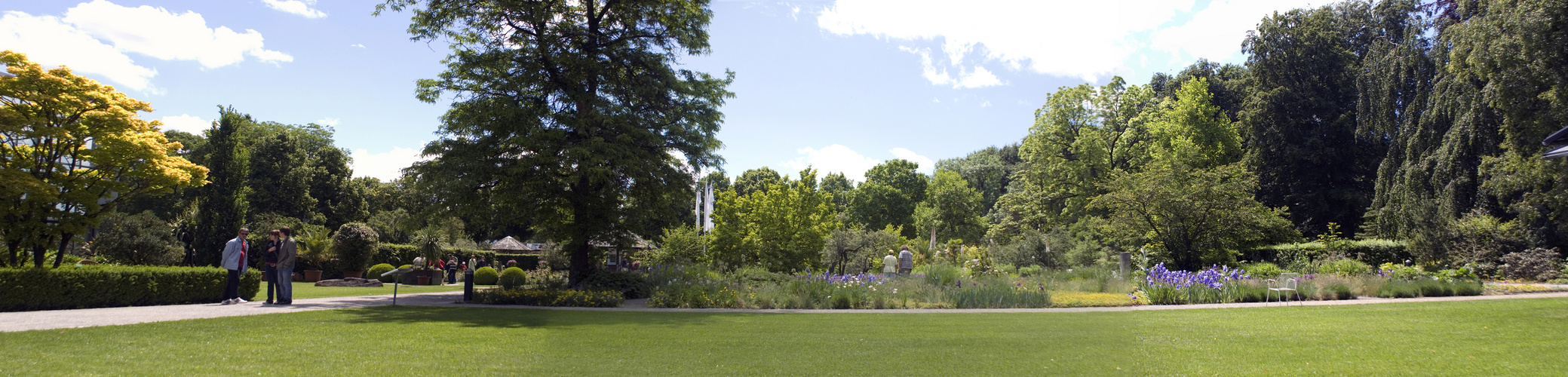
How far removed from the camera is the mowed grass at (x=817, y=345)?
5.65m

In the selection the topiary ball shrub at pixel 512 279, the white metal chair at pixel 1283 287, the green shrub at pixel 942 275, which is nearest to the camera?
the white metal chair at pixel 1283 287

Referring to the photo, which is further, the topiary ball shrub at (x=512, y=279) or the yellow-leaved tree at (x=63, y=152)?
the topiary ball shrub at (x=512, y=279)

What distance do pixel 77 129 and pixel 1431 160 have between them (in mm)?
38756

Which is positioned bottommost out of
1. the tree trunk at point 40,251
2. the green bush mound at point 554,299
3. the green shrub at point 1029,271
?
the green bush mound at point 554,299

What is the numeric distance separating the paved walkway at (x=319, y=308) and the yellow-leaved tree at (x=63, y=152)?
3.39 metres

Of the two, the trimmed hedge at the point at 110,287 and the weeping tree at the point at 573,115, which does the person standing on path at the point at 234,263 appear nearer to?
the trimmed hedge at the point at 110,287

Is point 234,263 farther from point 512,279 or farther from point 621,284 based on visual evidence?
point 512,279

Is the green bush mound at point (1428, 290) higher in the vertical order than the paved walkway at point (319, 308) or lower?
higher

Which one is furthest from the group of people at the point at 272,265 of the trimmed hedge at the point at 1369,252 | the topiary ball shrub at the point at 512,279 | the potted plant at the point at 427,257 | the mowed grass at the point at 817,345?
the trimmed hedge at the point at 1369,252

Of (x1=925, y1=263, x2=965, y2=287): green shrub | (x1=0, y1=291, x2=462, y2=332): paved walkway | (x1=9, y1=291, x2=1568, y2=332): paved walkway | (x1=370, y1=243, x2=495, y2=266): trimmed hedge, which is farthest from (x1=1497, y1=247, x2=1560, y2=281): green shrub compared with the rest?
(x1=370, y1=243, x2=495, y2=266): trimmed hedge

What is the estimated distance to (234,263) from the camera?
1217cm

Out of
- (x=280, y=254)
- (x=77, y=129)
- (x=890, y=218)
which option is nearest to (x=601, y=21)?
(x=280, y=254)

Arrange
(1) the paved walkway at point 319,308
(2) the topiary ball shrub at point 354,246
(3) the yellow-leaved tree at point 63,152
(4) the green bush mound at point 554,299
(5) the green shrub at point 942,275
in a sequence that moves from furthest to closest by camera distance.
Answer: (2) the topiary ball shrub at point 354,246, (5) the green shrub at point 942,275, (4) the green bush mound at point 554,299, (3) the yellow-leaved tree at point 63,152, (1) the paved walkway at point 319,308

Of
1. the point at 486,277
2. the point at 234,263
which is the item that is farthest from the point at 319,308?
the point at 486,277
